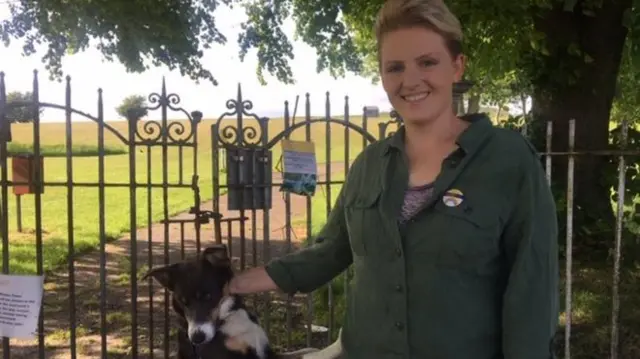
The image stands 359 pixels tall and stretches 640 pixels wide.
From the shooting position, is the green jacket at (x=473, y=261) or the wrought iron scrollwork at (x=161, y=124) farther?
the wrought iron scrollwork at (x=161, y=124)

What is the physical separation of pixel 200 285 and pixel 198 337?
0.36m

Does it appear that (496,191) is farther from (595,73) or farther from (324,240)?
(595,73)

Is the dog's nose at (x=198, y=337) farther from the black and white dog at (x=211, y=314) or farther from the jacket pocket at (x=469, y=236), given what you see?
the jacket pocket at (x=469, y=236)

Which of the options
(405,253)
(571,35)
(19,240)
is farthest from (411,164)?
(19,240)

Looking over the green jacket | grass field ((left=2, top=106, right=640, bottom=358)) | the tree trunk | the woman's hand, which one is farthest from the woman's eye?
the tree trunk

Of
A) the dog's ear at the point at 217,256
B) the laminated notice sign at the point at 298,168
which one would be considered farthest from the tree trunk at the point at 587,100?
the dog's ear at the point at 217,256

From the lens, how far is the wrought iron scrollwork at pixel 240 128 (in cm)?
437

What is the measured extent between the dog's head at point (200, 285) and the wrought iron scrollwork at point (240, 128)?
A: 1247mm

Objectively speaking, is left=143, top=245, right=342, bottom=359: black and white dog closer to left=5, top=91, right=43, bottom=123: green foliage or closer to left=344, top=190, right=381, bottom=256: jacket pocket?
left=344, top=190, right=381, bottom=256: jacket pocket

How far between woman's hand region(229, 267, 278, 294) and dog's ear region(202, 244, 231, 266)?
0.67 meters

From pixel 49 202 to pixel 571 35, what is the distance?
16495 mm

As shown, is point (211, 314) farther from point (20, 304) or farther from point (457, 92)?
point (457, 92)

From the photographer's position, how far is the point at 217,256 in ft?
10.6

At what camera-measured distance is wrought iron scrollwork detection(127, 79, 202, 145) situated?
429 cm
